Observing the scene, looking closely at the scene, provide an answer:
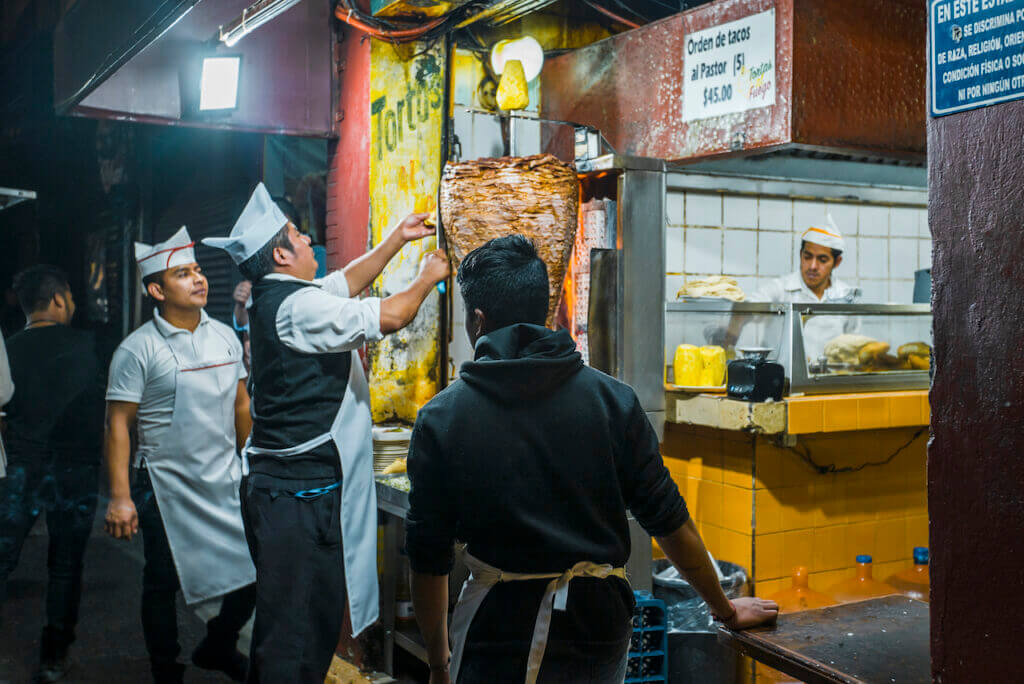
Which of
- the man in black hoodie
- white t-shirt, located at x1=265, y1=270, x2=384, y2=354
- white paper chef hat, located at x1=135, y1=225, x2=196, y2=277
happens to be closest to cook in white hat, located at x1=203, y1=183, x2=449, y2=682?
white t-shirt, located at x1=265, y1=270, x2=384, y2=354

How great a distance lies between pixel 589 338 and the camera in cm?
375

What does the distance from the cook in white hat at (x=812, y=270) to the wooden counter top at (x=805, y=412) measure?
135cm

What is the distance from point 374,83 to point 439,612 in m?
3.04

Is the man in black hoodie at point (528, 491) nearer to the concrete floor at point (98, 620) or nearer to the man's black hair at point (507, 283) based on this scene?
the man's black hair at point (507, 283)

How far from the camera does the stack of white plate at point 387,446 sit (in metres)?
4.45

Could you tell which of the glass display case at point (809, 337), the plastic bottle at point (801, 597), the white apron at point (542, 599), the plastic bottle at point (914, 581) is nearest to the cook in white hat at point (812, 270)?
the glass display case at point (809, 337)

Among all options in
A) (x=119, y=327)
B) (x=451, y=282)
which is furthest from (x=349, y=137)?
(x=119, y=327)

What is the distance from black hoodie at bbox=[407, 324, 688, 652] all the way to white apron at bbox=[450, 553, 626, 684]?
0.02 meters

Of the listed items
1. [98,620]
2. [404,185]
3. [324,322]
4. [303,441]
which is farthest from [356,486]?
[98,620]

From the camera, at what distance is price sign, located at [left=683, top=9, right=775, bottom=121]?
3814mm

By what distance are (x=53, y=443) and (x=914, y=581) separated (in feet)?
14.0

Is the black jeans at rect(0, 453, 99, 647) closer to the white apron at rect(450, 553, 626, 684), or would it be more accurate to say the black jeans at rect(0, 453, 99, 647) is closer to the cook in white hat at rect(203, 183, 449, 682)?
the cook in white hat at rect(203, 183, 449, 682)

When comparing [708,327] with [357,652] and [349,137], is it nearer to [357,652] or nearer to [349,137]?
[349,137]

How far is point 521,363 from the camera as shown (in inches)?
82.5
